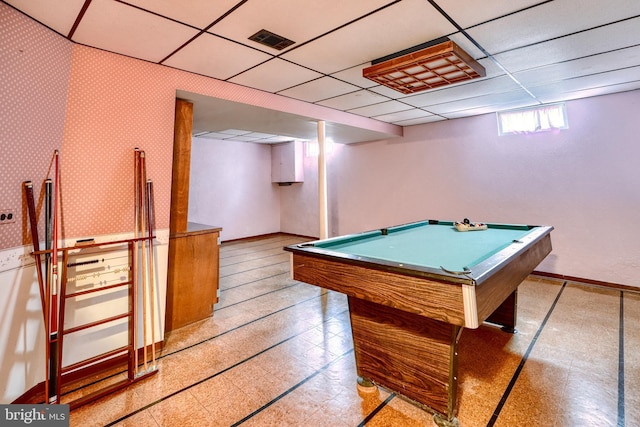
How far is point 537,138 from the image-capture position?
4.09 m

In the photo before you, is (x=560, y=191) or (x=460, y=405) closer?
(x=460, y=405)

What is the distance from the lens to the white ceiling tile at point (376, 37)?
1.83 m

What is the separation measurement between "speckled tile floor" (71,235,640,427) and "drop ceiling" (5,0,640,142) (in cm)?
237

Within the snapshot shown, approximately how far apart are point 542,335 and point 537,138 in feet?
9.37

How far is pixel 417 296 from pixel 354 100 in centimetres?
292

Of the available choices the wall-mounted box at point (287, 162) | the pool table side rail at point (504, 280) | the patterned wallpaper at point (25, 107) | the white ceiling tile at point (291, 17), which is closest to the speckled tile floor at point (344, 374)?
the pool table side rail at point (504, 280)

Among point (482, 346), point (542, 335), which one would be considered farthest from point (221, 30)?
point (542, 335)

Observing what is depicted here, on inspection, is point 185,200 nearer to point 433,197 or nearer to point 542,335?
point 542,335

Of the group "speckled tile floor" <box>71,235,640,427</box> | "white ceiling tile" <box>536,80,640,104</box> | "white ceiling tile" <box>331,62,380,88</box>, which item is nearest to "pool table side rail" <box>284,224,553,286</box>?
"speckled tile floor" <box>71,235,640,427</box>

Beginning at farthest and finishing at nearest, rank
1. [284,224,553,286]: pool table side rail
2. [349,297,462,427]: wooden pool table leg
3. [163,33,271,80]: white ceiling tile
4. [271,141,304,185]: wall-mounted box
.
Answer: [271,141,304,185]: wall-mounted box → [163,33,271,80]: white ceiling tile → [349,297,462,427]: wooden pool table leg → [284,224,553,286]: pool table side rail

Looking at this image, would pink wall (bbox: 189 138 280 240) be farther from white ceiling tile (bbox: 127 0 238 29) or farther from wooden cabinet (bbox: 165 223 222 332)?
white ceiling tile (bbox: 127 0 238 29)

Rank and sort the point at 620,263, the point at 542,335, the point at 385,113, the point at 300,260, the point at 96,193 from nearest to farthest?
the point at 300,260, the point at 96,193, the point at 542,335, the point at 620,263, the point at 385,113

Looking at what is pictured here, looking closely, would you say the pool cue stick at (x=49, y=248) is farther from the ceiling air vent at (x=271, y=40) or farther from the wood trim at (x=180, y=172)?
the ceiling air vent at (x=271, y=40)

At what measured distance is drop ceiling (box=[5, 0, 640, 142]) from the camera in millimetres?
1733
